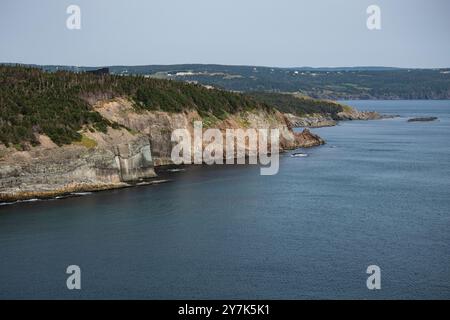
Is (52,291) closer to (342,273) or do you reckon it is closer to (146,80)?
(342,273)

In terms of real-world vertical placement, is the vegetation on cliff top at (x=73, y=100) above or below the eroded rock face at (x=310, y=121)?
above

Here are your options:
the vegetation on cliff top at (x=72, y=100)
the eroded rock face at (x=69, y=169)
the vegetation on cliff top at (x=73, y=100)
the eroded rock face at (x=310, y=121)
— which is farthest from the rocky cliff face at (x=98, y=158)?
the eroded rock face at (x=310, y=121)

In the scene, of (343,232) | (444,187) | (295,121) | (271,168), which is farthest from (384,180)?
(295,121)

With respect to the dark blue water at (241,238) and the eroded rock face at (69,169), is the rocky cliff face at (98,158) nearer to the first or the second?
the eroded rock face at (69,169)

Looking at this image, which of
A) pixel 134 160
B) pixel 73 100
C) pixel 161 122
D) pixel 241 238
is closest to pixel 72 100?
pixel 73 100

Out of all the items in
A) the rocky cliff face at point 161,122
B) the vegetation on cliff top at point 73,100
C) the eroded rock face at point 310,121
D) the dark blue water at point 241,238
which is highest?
the vegetation on cliff top at point 73,100

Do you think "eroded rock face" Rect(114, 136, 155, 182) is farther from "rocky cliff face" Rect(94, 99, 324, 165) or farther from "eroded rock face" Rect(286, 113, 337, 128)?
"eroded rock face" Rect(286, 113, 337, 128)

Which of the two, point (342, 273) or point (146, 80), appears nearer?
point (342, 273)
